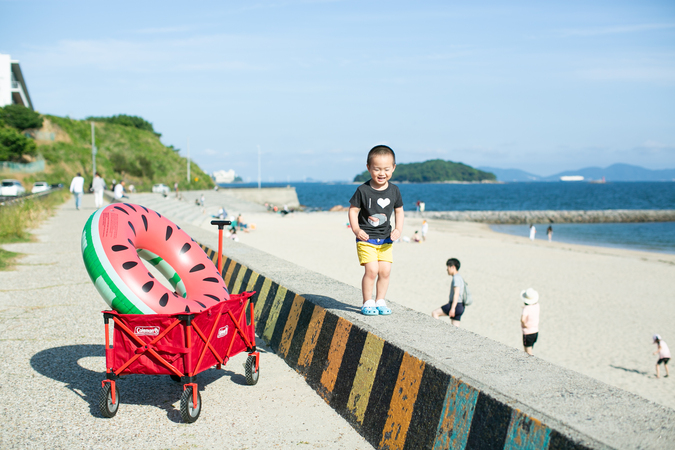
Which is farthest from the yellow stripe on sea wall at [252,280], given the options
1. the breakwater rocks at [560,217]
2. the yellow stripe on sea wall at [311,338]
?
the breakwater rocks at [560,217]

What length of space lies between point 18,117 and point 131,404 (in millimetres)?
67070

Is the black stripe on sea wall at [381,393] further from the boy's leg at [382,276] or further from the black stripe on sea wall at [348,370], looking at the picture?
the boy's leg at [382,276]

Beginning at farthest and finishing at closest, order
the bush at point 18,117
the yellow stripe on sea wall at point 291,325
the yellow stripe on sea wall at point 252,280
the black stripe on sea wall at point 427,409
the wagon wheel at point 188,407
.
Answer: the bush at point 18,117 < the yellow stripe on sea wall at point 252,280 < the yellow stripe on sea wall at point 291,325 < the wagon wheel at point 188,407 < the black stripe on sea wall at point 427,409

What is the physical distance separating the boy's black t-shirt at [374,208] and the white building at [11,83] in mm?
73395

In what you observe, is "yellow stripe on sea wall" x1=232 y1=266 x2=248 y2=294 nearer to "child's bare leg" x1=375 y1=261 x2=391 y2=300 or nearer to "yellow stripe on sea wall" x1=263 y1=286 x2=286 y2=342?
"yellow stripe on sea wall" x1=263 y1=286 x2=286 y2=342

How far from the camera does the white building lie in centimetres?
6375

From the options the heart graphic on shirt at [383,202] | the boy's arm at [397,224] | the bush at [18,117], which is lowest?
the boy's arm at [397,224]

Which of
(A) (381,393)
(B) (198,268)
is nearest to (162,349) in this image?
(B) (198,268)

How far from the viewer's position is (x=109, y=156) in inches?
2960

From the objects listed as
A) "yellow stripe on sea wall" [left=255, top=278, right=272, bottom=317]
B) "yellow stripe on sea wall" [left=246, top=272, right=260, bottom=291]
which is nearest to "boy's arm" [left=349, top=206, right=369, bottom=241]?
"yellow stripe on sea wall" [left=255, top=278, right=272, bottom=317]

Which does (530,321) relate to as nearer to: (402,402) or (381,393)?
(381,393)

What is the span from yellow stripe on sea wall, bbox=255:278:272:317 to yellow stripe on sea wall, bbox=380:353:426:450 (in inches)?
112

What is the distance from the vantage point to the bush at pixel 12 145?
5116cm

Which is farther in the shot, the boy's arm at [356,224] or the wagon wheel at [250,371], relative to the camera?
the wagon wheel at [250,371]
